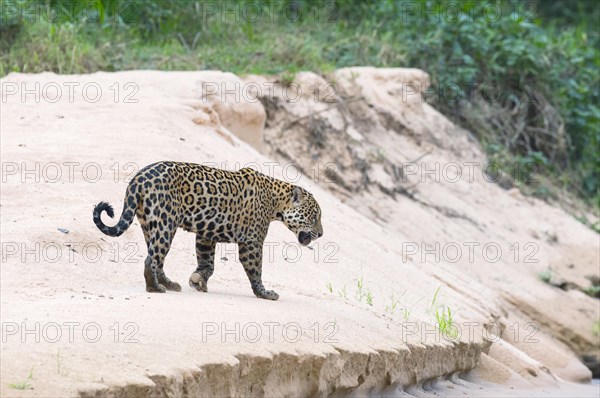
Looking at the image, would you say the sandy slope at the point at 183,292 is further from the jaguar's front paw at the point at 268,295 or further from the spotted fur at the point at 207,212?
the spotted fur at the point at 207,212

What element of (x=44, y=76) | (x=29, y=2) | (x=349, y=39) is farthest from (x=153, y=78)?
(x=349, y=39)

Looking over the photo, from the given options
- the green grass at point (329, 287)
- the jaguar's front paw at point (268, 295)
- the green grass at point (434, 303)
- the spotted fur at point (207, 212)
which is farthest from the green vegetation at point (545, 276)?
the jaguar's front paw at point (268, 295)

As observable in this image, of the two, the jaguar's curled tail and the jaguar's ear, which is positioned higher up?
the jaguar's curled tail

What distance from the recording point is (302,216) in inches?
375

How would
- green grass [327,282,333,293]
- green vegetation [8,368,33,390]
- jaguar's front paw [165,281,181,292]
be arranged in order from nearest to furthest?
green vegetation [8,368,33,390]
jaguar's front paw [165,281,181,292]
green grass [327,282,333,293]

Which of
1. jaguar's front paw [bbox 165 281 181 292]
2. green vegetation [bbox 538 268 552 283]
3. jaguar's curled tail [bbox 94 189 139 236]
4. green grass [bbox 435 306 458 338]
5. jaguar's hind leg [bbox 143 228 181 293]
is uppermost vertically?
jaguar's curled tail [bbox 94 189 139 236]

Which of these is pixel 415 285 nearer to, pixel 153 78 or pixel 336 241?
pixel 336 241

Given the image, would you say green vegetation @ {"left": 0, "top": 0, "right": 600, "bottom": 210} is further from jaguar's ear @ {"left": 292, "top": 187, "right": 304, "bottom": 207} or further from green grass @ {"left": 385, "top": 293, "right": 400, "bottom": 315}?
jaguar's ear @ {"left": 292, "top": 187, "right": 304, "bottom": 207}

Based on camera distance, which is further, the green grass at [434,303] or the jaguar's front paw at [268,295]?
the green grass at [434,303]

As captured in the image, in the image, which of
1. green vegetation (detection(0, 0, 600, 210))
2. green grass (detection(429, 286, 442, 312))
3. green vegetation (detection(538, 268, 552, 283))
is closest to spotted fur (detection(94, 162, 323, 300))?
green grass (detection(429, 286, 442, 312))

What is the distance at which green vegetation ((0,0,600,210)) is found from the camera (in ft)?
57.5

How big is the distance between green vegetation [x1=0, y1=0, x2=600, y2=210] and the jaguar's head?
7.22m

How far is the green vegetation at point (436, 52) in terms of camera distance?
17.5 metres

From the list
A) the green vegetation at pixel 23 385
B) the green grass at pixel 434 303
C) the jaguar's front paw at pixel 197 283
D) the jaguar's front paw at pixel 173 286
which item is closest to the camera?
the green vegetation at pixel 23 385
